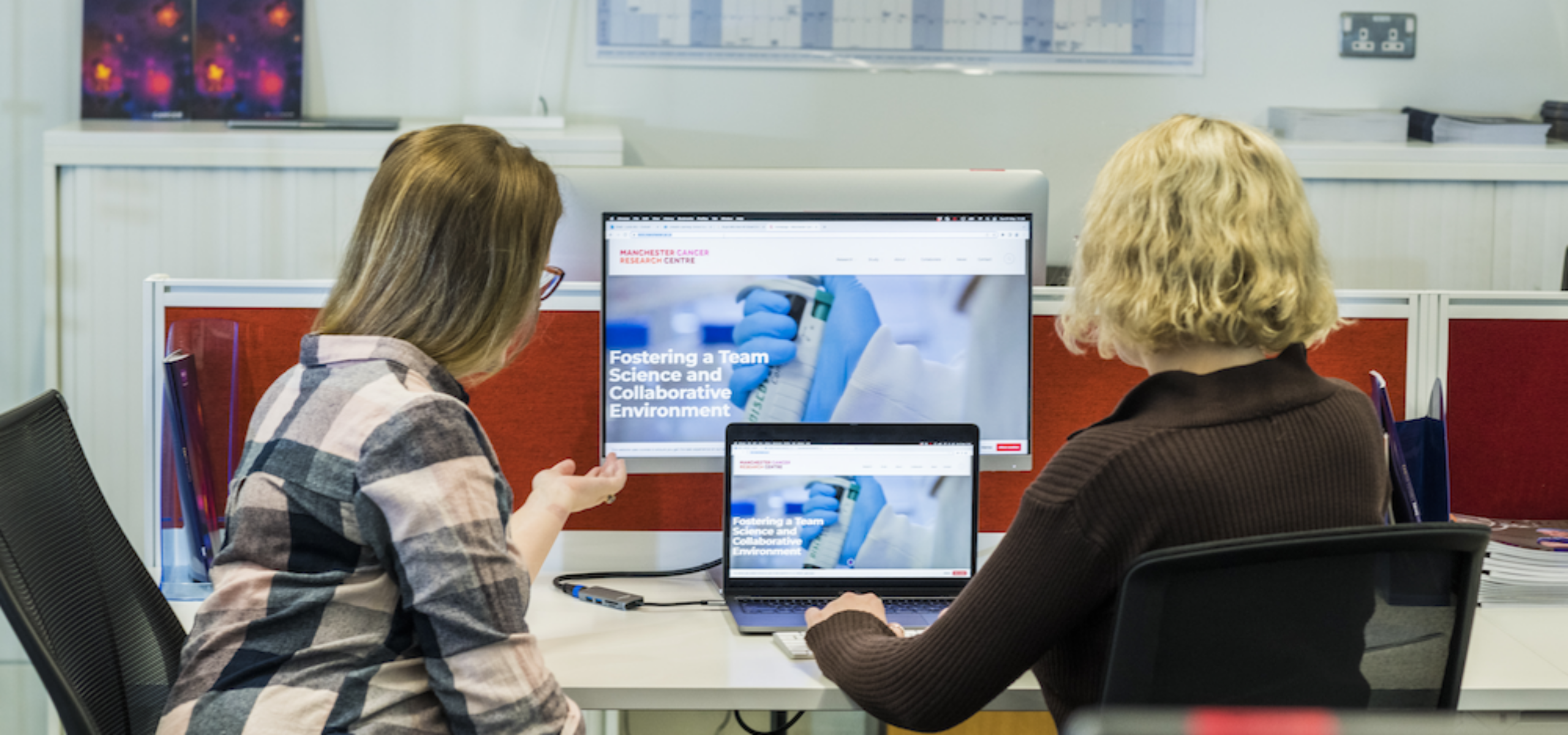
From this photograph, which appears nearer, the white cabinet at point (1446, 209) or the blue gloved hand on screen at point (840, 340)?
the blue gloved hand on screen at point (840, 340)

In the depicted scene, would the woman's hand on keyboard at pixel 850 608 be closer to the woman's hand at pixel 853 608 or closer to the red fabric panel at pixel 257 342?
the woman's hand at pixel 853 608

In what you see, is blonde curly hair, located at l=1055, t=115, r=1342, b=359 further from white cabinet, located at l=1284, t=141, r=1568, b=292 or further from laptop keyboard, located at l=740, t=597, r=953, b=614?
white cabinet, located at l=1284, t=141, r=1568, b=292

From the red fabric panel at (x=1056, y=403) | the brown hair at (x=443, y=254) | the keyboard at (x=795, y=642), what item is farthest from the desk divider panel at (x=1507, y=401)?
the brown hair at (x=443, y=254)

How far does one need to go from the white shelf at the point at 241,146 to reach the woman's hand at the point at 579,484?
1301mm

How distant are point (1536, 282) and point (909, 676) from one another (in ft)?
9.79

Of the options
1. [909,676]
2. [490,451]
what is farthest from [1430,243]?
[490,451]

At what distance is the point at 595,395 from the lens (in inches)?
66.7

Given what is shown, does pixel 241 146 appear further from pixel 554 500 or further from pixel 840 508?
pixel 840 508

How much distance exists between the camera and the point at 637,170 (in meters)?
1.68

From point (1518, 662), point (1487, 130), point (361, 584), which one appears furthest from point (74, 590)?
point (1487, 130)

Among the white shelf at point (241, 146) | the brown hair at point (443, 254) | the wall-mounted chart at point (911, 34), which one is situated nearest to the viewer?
the brown hair at point (443, 254)

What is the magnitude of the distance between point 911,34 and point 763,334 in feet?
7.35

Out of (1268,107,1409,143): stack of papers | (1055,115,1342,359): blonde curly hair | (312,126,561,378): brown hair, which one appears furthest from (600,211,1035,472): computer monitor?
(1268,107,1409,143): stack of papers

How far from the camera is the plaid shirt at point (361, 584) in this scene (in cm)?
100
